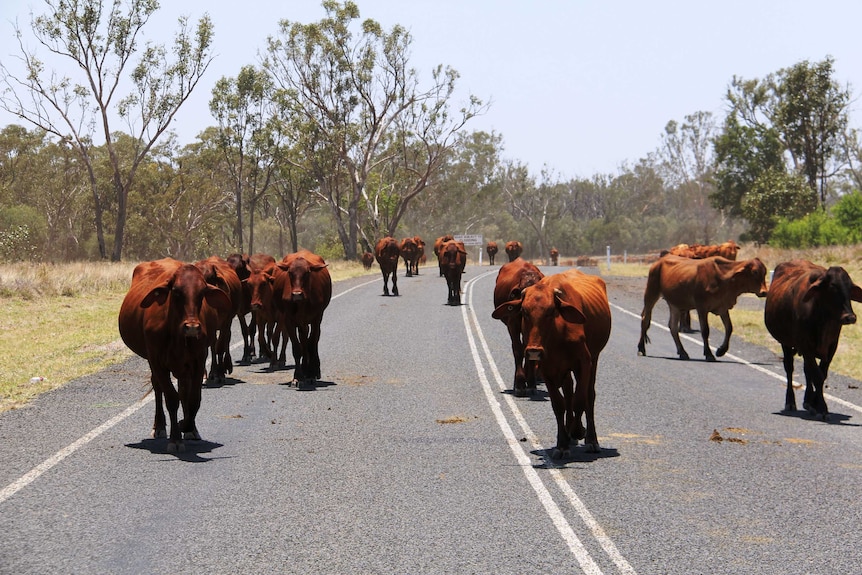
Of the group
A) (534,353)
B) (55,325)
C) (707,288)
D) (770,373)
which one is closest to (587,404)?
(534,353)

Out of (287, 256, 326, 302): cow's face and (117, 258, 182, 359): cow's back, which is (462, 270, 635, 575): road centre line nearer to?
(287, 256, 326, 302): cow's face

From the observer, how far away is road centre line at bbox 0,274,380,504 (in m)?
9.23

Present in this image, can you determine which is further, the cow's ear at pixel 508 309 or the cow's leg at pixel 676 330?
the cow's leg at pixel 676 330

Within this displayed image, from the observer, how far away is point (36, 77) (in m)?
60.0

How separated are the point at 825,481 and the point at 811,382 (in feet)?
15.7

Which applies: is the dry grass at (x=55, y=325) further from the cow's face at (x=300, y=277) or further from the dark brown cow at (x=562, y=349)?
the dark brown cow at (x=562, y=349)

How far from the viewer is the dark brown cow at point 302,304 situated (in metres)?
16.2

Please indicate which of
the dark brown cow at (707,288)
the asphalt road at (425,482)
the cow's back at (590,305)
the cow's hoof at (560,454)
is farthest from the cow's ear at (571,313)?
the dark brown cow at (707,288)

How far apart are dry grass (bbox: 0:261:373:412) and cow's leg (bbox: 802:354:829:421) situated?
10.8m

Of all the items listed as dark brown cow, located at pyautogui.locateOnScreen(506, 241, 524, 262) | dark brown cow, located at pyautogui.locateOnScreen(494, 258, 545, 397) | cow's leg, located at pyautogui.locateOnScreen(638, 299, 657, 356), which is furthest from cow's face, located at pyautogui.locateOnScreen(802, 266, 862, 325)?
dark brown cow, located at pyautogui.locateOnScreen(506, 241, 524, 262)

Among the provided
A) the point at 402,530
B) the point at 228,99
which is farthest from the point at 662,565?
the point at 228,99

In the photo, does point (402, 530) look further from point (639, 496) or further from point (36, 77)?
point (36, 77)

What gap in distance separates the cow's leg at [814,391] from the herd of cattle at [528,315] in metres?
0.02

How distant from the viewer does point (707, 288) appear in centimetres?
2148
